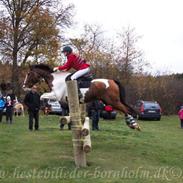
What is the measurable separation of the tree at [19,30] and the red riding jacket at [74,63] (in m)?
31.2

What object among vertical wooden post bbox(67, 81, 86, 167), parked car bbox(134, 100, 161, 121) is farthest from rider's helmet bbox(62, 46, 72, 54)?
parked car bbox(134, 100, 161, 121)

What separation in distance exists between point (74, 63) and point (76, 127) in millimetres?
2787

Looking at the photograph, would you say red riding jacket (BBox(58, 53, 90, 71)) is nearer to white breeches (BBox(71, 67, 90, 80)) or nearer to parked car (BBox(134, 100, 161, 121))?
white breeches (BBox(71, 67, 90, 80))

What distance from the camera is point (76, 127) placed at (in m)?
11.0

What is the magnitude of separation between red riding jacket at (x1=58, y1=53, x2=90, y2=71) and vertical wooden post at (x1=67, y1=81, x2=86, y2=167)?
1893 millimetres

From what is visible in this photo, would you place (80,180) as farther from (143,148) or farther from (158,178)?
(143,148)

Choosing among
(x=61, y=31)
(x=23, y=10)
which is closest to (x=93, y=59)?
(x=61, y=31)

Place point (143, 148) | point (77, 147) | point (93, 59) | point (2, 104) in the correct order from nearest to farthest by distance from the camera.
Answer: point (77, 147) < point (143, 148) < point (2, 104) < point (93, 59)

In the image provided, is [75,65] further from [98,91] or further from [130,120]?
[130,120]

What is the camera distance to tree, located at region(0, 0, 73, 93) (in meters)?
44.0

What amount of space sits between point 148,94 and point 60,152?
3364 centimetres

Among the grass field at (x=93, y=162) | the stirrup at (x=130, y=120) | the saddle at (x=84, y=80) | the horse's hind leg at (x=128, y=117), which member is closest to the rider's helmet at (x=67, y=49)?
the saddle at (x=84, y=80)

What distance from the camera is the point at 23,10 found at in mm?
44656

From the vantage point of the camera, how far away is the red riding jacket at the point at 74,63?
13.0m
